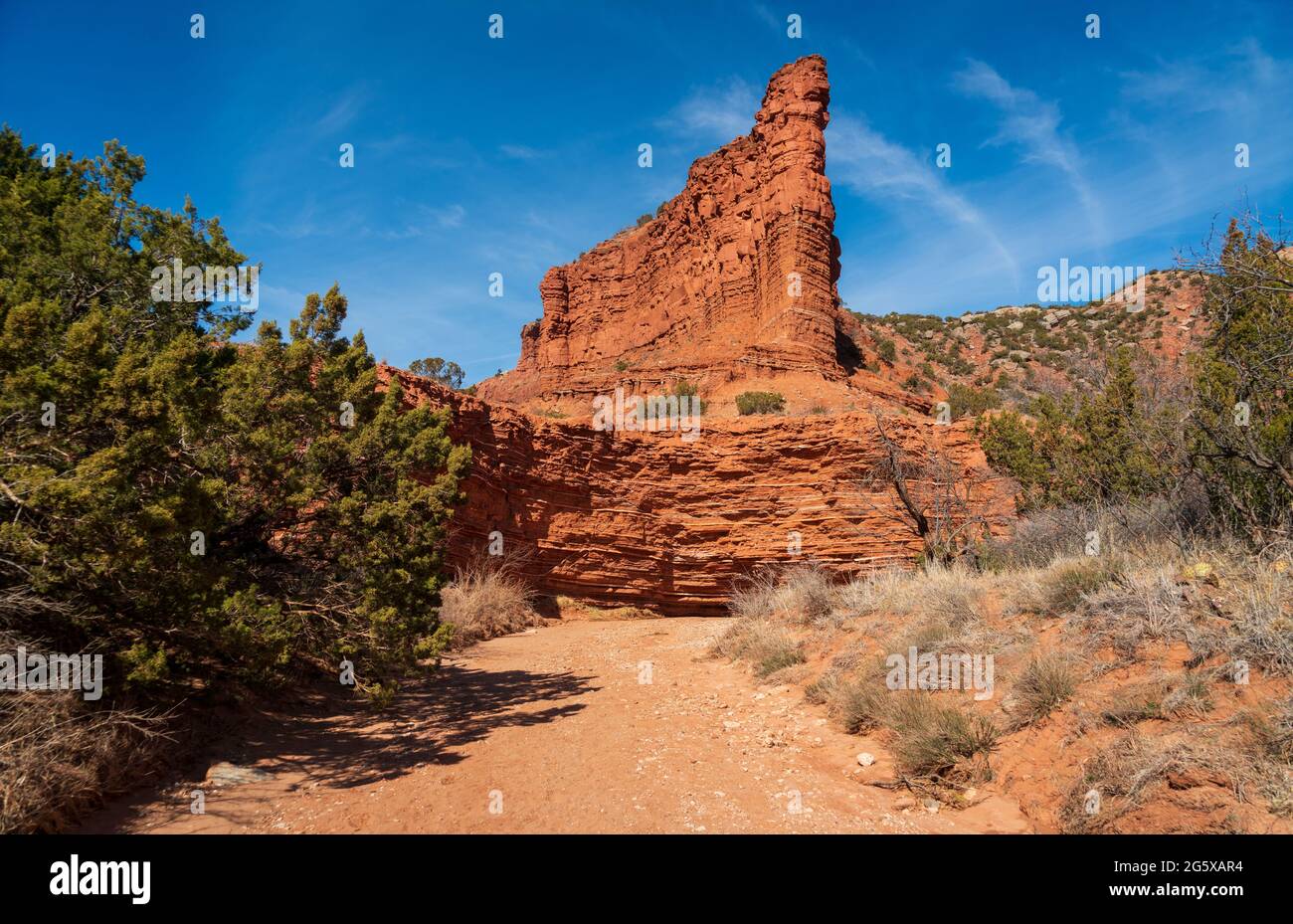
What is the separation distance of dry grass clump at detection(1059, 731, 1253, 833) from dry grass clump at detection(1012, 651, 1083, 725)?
0.76m

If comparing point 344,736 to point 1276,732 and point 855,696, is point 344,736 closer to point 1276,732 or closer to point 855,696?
point 855,696

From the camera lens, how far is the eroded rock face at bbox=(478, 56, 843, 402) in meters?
31.9

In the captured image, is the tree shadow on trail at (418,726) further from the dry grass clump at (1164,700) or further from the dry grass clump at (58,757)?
the dry grass clump at (1164,700)

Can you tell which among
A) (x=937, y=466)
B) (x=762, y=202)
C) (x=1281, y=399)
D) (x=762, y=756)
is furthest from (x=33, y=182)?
(x=762, y=202)

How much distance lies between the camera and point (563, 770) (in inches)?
212

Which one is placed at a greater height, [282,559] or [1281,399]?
[1281,399]

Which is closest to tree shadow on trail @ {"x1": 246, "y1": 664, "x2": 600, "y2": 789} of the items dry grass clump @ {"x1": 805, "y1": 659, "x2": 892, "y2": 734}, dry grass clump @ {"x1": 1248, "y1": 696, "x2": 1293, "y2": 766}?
dry grass clump @ {"x1": 805, "y1": 659, "x2": 892, "y2": 734}

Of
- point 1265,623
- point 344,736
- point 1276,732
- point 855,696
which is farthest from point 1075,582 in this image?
point 344,736

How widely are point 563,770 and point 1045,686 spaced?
4.03 m

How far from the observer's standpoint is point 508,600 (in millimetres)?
14219

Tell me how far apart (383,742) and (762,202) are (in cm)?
3451

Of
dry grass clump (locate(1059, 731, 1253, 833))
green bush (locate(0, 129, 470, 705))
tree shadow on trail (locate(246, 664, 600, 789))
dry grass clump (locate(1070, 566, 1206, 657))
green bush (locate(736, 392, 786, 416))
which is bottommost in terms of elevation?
tree shadow on trail (locate(246, 664, 600, 789))

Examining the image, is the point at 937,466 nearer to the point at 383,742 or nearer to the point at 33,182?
the point at 383,742

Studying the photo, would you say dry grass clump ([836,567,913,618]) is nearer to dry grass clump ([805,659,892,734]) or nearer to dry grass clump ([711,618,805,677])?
dry grass clump ([711,618,805,677])
